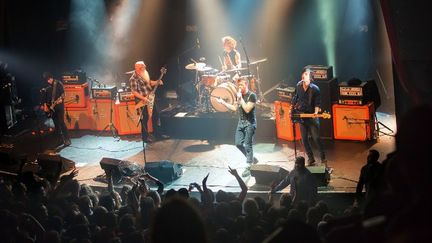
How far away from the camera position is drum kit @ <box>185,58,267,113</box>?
1430 cm

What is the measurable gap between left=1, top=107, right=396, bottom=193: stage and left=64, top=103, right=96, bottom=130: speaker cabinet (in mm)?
201

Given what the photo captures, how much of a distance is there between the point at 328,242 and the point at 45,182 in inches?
292

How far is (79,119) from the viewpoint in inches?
627

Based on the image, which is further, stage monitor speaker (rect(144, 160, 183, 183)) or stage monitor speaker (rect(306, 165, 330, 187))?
stage monitor speaker (rect(144, 160, 183, 183))

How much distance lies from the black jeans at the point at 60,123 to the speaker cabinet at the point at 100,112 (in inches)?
45.2

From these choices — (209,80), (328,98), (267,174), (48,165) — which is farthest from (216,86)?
(48,165)

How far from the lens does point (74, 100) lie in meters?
15.9

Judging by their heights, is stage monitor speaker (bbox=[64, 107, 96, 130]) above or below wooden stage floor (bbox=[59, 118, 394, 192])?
above

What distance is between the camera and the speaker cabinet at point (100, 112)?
51.1 ft

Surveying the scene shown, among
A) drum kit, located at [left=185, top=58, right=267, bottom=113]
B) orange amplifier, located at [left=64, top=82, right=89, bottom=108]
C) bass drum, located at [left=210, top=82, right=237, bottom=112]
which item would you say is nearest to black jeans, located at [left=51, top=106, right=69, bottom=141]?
orange amplifier, located at [left=64, top=82, right=89, bottom=108]

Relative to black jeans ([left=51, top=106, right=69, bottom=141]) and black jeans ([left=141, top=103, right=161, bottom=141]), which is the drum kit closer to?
black jeans ([left=141, top=103, right=161, bottom=141])

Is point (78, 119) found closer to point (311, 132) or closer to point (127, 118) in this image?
point (127, 118)

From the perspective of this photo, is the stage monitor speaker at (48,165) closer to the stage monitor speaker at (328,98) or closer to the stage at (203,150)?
the stage at (203,150)

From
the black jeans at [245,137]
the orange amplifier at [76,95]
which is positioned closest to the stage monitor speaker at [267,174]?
the black jeans at [245,137]
